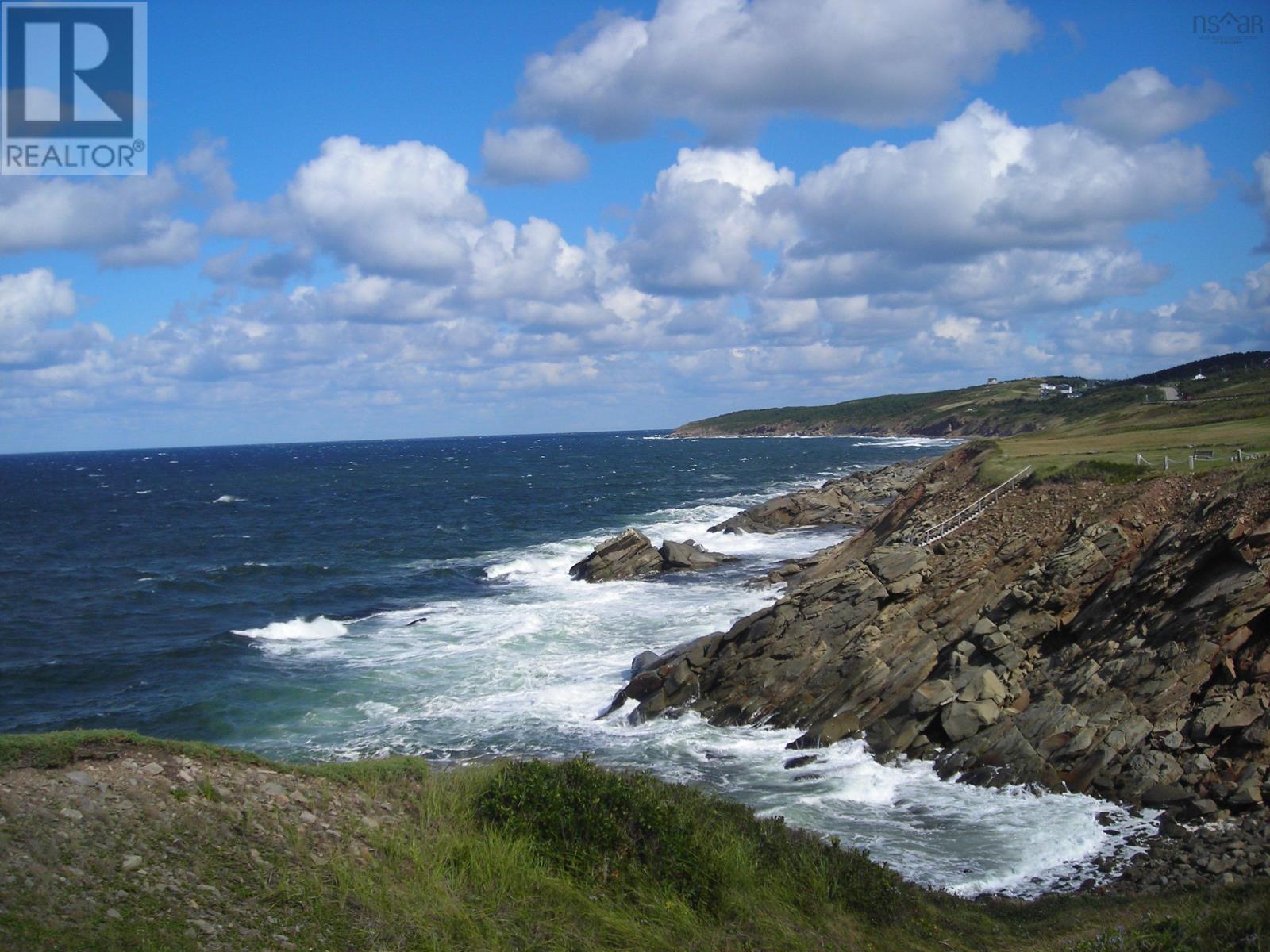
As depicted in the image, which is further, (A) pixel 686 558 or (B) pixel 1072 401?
(B) pixel 1072 401

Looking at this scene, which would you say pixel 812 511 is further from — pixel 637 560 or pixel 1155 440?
pixel 1155 440

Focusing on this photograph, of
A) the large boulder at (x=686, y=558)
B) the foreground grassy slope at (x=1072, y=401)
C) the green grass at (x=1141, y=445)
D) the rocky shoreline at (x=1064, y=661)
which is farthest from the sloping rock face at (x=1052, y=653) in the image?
the foreground grassy slope at (x=1072, y=401)

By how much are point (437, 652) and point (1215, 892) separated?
22.8 metres

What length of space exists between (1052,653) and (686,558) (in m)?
22.6

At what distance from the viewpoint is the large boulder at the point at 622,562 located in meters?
40.7

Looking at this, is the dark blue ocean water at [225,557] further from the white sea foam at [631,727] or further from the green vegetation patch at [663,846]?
the green vegetation patch at [663,846]

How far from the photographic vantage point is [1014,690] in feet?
59.7

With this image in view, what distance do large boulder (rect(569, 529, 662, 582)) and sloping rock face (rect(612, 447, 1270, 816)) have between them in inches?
629

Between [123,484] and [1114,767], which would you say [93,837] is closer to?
[1114,767]

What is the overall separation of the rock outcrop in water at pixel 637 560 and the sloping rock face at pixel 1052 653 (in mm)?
15172

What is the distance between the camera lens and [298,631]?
111ft

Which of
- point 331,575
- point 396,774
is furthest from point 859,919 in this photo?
point 331,575

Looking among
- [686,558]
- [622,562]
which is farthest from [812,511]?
[622,562]

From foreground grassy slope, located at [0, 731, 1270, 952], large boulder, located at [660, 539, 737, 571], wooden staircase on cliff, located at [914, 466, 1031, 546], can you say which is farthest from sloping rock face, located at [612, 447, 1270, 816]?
large boulder, located at [660, 539, 737, 571]
